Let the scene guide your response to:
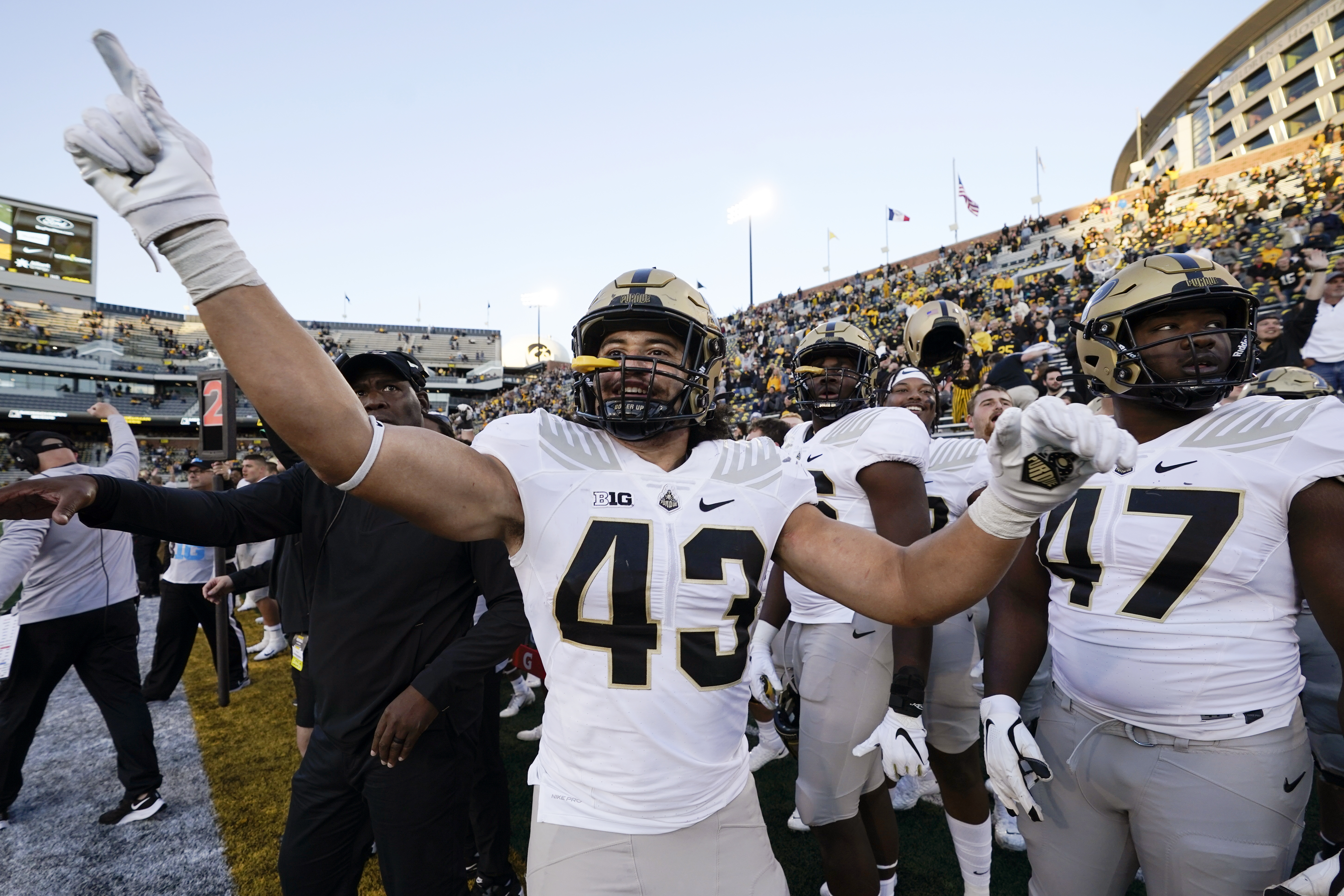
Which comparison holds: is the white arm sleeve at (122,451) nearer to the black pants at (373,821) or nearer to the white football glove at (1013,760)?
the black pants at (373,821)

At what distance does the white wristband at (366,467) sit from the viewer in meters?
1.27

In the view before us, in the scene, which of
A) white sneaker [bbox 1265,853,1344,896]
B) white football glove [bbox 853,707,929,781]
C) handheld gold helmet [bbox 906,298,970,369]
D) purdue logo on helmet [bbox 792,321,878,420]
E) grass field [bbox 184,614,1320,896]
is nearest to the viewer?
white sneaker [bbox 1265,853,1344,896]

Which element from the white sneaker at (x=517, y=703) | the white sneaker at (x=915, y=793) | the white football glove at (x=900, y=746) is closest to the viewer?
the white football glove at (x=900, y=746)

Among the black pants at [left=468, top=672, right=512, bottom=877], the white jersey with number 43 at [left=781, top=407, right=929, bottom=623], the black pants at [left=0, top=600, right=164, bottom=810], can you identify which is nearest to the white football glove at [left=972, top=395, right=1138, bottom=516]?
the white jersey with number 43 at [left=781, top=407, right=929, bottom=623]

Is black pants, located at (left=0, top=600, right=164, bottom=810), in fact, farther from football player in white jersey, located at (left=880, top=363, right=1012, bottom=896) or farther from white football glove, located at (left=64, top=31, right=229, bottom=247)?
football player in white jersey, located at (left=880, top=363, right=1012, bottom=896)

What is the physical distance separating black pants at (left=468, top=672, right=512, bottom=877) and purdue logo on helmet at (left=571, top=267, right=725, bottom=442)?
1.89 metres

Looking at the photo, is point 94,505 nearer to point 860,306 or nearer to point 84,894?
point 84,894

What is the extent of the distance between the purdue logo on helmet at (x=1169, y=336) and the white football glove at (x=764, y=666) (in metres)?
1.67

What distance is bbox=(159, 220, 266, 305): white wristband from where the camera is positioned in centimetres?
117

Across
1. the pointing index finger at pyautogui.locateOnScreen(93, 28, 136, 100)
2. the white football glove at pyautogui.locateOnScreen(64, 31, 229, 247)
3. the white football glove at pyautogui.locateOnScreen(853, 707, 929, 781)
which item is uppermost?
the pointing index finger at pyautogui.locateOnScreen(93, 28, 136, 100)

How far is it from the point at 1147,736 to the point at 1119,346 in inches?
45.6

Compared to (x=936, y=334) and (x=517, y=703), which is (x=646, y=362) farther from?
(x=517, y=703)

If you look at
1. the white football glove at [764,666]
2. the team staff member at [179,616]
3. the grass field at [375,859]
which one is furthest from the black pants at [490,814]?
the team staff member at [179,616]

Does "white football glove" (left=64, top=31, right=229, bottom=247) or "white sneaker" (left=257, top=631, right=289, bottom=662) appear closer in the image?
"white football glove" (left=64, top=31, right=229, bottom=247)
